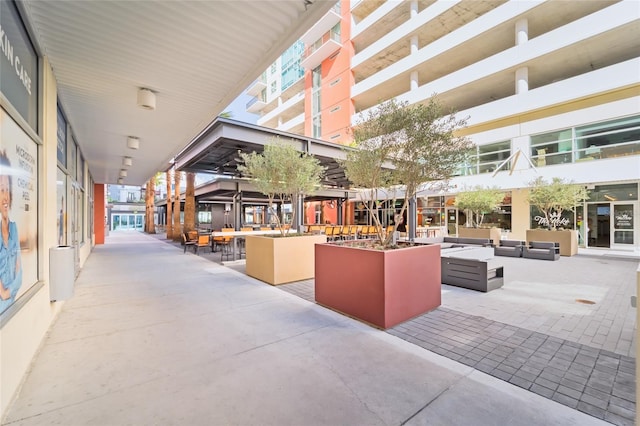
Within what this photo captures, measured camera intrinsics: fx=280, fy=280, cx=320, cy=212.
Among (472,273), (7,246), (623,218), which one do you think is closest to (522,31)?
(623,218)

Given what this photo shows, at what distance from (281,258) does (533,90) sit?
15894 mm

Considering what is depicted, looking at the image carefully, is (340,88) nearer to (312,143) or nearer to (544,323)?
(312,143)

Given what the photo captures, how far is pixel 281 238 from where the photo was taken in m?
6.46

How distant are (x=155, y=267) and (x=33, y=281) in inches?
224

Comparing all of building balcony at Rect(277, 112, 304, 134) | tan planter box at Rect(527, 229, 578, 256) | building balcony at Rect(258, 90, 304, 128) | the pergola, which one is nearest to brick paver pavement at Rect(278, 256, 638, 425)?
the pergola

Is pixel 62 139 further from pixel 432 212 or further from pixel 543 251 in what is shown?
pixel 432 212

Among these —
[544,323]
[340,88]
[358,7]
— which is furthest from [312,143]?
[358,7]

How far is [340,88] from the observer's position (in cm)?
2433

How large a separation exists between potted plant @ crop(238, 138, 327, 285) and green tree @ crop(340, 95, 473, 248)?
7.85 feet

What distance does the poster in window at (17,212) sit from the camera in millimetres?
2393

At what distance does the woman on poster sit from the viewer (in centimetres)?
234

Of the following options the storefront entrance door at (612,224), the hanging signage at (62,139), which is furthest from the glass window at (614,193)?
the hanging signage at (62,139)

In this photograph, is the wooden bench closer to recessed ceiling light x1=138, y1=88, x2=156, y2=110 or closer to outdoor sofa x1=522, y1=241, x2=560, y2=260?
outdoor sofa x1=522, y1=241, x2=560, y2=260

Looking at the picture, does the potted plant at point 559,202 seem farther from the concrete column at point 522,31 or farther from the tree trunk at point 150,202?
the tree trunk at point 150,202
